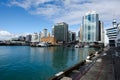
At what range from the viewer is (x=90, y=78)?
19.9 m

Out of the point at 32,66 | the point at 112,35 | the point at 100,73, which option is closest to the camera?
the point at 100,73

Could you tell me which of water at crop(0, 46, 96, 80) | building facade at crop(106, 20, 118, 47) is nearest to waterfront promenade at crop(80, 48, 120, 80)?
water at crop(0, 46, 96, 80)

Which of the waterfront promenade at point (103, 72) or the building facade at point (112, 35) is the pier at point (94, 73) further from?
the building facade at point (112, 35)

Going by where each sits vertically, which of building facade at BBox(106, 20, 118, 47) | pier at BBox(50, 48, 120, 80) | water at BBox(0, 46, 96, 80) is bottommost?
water at BBox(0, 46, 96, 80)

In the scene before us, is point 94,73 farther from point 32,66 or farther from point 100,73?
point 32,66

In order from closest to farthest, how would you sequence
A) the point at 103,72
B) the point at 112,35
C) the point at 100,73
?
the point at 100,73 → the point at 103,72 → the point at 112,35

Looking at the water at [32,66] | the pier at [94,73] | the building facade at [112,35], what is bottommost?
the water at [32,66]

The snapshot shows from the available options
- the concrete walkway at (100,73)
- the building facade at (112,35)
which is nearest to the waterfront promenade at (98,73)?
the concrete walkway at (100,73)

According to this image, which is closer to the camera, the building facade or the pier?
the pier

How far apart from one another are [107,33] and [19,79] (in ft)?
609

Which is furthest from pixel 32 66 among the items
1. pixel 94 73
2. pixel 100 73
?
pixel 100 73

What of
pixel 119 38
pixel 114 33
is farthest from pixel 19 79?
pixel 114 33

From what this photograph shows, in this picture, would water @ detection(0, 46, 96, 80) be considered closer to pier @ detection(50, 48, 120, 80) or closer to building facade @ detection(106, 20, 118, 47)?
pier @ detection(50, 48, 120, 80)

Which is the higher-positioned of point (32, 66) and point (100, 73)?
point (100, 73)
